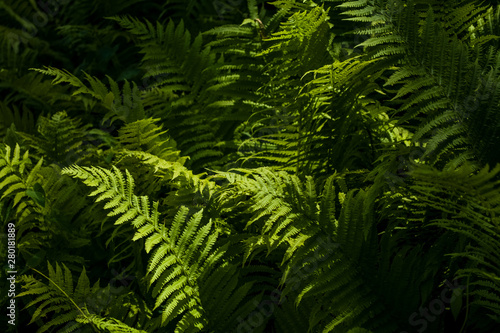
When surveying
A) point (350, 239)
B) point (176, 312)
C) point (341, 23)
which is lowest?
point (176, 312)

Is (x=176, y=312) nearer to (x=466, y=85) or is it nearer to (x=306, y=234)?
(x=306, y=234)

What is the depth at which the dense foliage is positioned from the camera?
1546mm

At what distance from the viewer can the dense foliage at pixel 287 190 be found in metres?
1.55

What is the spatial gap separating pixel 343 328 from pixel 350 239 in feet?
0.90

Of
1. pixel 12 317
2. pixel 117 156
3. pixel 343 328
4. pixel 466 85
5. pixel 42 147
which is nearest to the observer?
pixel 343 328

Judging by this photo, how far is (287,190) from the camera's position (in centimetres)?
167

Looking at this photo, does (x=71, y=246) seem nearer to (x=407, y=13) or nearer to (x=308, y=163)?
(x=308, y=163)

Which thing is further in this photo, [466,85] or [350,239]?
[466,85]

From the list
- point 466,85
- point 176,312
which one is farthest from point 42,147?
point 466,85

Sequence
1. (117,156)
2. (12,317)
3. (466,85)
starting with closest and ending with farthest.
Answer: (466,85)
(12,317)
(117,156)

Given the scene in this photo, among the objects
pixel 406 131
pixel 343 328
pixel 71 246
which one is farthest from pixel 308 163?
pixel 71 246

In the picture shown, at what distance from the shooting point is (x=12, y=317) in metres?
2.03

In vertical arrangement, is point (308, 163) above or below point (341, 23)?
below

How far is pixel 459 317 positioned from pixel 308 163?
0.80m
